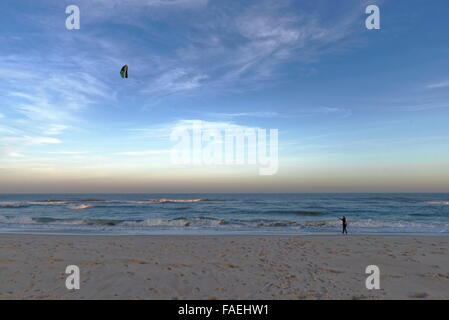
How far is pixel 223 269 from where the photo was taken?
9.34 m

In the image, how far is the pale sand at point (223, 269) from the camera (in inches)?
287

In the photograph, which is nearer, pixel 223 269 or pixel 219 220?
pixel 223 269

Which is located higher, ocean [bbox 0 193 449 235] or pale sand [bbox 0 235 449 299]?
pale sand [bbox 0 235 449 299]

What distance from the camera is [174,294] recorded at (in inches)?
283

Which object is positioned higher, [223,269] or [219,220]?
[223,269]

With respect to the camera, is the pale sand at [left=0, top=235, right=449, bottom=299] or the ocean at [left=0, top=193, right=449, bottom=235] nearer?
the pale sand at [left=0, top=235, right=449, bottom=299]

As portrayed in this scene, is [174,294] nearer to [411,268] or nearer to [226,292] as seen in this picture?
[226,292]

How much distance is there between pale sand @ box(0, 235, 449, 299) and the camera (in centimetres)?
729
